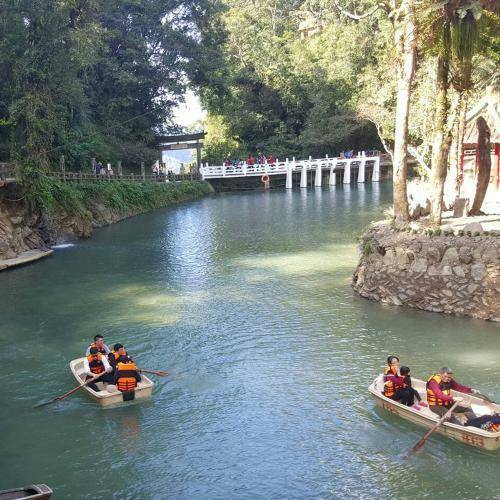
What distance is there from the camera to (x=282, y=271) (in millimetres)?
24734

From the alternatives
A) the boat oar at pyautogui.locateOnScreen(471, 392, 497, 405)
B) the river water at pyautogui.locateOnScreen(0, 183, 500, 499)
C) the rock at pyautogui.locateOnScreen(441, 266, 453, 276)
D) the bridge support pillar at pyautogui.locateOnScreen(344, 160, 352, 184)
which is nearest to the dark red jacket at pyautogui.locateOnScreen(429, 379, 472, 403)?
the boat oar at pyautogui.locateOnScreen(471, 392, 497, 405)

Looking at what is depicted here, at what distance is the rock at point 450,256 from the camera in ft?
57.8

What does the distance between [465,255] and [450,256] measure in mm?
484

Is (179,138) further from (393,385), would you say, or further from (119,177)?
(393,385)

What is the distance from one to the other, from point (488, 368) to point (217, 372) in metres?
6.58

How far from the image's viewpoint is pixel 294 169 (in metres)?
65.2

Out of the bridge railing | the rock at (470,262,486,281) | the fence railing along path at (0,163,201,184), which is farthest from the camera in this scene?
the bridge railing

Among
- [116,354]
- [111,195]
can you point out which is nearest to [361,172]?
[111,195]

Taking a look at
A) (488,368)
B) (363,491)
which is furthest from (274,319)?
(363,491)

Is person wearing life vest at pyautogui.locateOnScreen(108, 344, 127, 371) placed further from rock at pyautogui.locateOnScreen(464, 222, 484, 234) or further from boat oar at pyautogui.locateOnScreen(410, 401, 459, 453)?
rock at pyautogui.locateOnScreen(464, 222, 484, 234)

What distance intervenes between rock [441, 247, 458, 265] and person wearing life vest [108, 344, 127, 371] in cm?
1006

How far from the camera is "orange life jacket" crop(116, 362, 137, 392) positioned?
1292 centimetres

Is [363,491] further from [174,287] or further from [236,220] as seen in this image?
[236,220]

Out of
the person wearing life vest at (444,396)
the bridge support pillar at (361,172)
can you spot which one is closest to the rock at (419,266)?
the person wearing life vest at (444,396)
